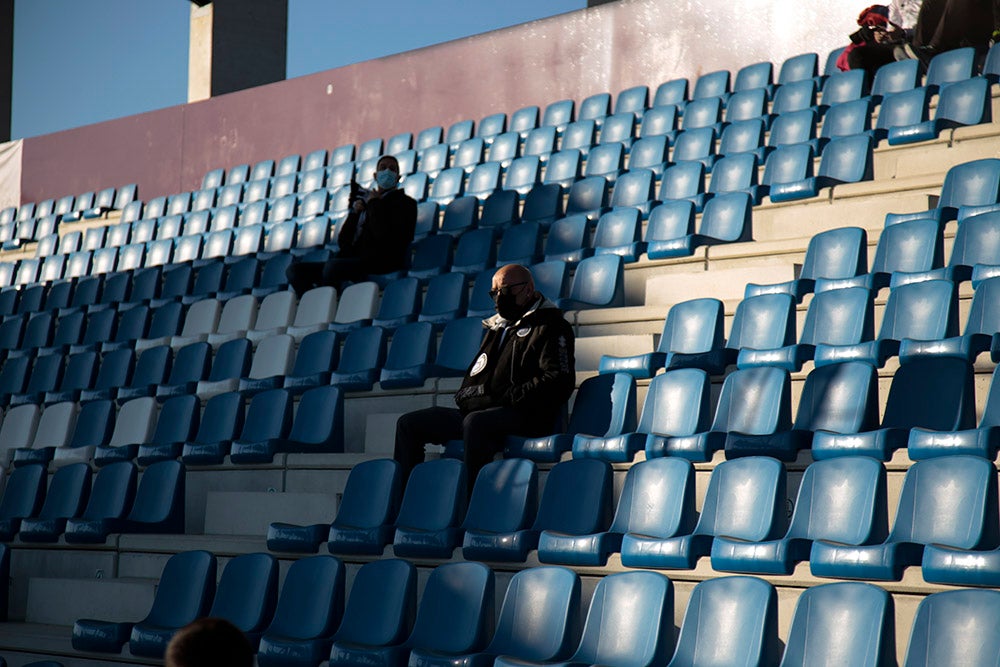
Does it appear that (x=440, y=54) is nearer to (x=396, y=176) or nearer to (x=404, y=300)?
(x=396, y=176)

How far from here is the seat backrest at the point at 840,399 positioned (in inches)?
140

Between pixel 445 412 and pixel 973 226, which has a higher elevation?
pixel 973 226

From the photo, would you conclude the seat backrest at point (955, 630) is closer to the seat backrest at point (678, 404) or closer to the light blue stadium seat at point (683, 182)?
the seat backrest at point (678, 404)

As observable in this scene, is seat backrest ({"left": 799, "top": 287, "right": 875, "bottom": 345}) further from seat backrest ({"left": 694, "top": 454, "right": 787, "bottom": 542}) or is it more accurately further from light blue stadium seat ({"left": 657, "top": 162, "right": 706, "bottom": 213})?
light blue stadium seat ({"left": 657, "top": 162, "right": 706, "bottom": 213})

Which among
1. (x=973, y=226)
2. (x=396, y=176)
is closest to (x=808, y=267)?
(x=973, y=226)

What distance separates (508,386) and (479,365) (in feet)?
0.62

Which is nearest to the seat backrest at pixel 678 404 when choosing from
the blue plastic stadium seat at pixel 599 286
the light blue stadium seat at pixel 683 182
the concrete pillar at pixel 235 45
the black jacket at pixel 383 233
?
the blue plastic stadium seat at pixel 599 286

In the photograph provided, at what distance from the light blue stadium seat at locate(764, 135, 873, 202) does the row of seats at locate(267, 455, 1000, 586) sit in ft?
7.71

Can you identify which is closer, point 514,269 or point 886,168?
point 514,269

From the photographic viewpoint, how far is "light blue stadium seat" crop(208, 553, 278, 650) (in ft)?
12.4

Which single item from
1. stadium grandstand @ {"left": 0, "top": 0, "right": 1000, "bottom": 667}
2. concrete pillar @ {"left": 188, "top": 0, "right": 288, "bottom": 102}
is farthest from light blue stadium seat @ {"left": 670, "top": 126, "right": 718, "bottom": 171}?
concrete pillar @ {"left": 188, "top": 0, "right": 288, "bottom": 102}

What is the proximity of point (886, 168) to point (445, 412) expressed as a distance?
263 cm

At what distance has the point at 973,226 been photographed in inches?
171

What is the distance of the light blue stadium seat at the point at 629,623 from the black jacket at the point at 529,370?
105 cm
